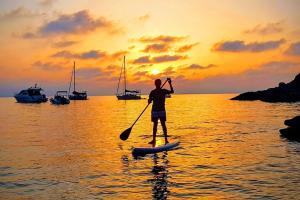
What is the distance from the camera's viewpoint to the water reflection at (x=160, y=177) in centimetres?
1014

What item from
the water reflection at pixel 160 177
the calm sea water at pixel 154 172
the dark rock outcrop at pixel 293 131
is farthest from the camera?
the dark rock outcrop at pixel 293 131

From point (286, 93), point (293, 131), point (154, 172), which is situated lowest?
point (154, 172)

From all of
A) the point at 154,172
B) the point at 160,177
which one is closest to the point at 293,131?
the point at 154,172

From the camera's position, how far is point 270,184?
1097 centimetres

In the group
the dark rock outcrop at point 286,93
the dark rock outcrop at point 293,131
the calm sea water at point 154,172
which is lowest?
the calm sea water at point 154,172

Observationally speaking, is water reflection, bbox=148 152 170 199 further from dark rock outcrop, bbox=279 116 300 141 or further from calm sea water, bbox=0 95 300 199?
dark rock outcrop, bbox=279 116 300 141

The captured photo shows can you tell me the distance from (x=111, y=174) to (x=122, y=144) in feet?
28.1

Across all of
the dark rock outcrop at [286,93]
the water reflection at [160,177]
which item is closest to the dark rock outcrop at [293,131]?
the water reflection at [160,177]

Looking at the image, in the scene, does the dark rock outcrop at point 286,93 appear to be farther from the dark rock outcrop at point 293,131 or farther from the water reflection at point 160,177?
the water reflection at point 160,177

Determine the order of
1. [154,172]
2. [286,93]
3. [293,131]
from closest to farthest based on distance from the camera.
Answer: [154,172] → [293,131] → [286,93]

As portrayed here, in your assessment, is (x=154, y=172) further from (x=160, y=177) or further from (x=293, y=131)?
(x=293, y=131)

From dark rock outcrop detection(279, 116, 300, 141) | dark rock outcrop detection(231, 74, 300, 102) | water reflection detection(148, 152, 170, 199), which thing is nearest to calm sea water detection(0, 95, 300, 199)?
water reflection detection(148, 152, 170, 199)

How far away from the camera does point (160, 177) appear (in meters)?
12.1

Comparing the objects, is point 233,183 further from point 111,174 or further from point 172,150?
point 172,150
